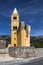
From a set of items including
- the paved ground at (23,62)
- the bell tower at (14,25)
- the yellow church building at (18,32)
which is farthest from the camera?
the bell tower at (14,25)

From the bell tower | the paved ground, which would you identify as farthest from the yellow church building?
the paved ground

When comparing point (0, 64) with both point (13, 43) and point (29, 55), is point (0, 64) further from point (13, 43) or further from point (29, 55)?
point (13, 43)

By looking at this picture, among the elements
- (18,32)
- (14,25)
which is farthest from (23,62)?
(14,25)

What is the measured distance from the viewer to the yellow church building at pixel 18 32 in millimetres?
49244

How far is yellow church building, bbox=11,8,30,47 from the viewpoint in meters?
49.2

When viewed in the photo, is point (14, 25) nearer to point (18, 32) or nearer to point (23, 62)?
point (18, 32)

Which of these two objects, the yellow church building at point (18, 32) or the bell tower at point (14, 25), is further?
the bell tower at point (14, 25)

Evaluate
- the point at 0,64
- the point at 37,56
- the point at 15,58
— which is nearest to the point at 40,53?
the point at 37,56

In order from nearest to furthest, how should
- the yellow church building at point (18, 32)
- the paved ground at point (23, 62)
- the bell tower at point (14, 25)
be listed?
the paved ground at point (23, 62) < the yellow church building at point (18, 32) < the bell tower at point (14, 25)

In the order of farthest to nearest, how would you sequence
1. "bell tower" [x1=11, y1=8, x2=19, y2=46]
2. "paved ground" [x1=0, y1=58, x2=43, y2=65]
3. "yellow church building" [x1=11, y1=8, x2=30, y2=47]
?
1. "bell tower" [x1=11, y1=8, x2=19, y2=46]
2. "yellow church building" [x1=11, y1=8, x2=30, y2=47]
3. "paved ground" [x1=0, y1=58, x2=43, y2=65]

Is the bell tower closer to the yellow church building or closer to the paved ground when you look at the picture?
the yellow church building

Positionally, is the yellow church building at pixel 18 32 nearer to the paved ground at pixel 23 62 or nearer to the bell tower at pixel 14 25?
the bell tower at pixel 14 25

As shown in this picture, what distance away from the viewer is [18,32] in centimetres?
5216

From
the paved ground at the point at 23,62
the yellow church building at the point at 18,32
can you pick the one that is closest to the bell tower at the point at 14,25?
the yellow church building at the point at 18,32
